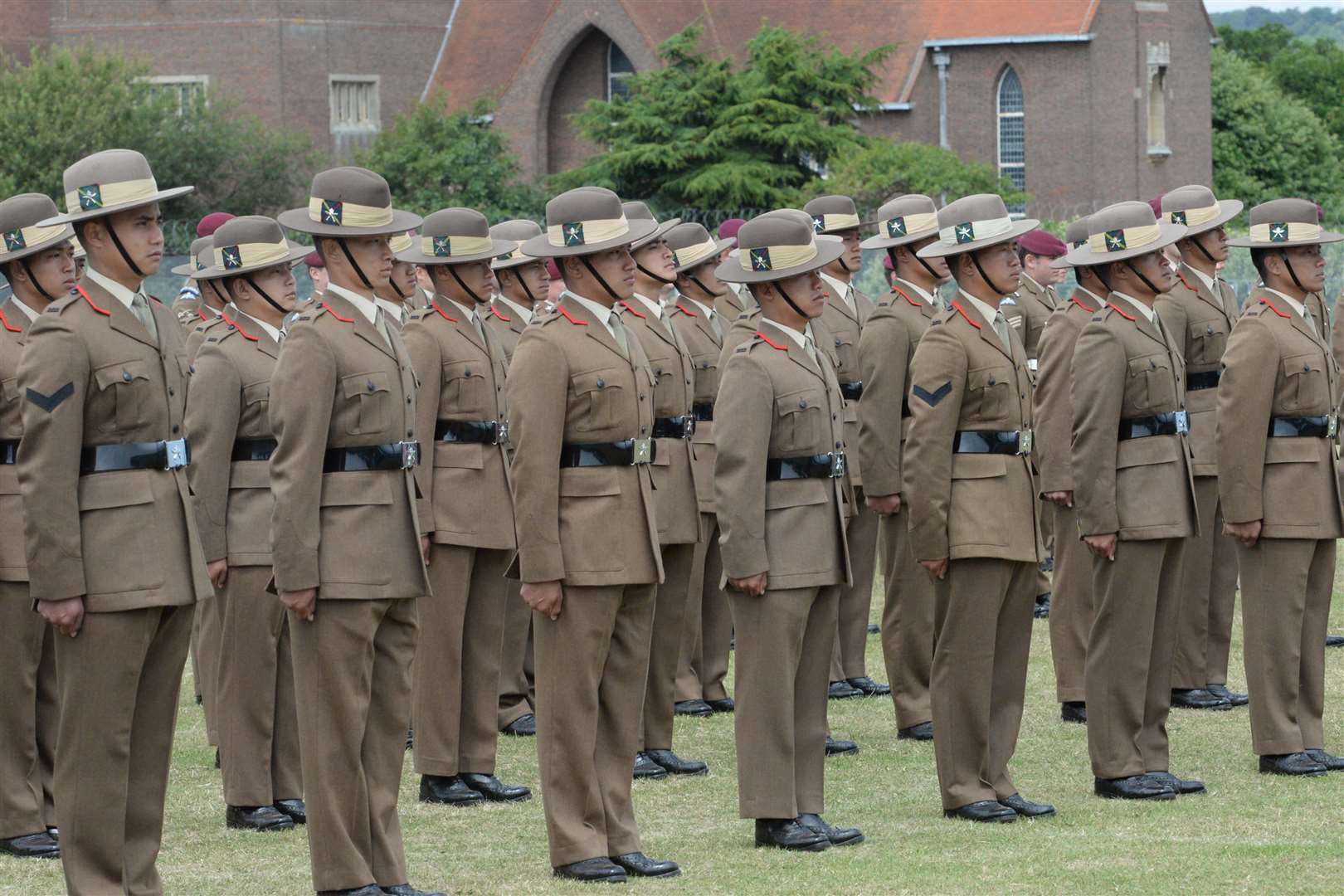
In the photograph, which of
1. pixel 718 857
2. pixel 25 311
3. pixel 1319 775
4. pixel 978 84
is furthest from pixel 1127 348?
pixel 978 84

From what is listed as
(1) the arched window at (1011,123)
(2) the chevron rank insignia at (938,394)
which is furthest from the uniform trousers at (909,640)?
(1) the arched window at (1011,123)

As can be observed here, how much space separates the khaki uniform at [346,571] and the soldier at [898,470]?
12.8ft

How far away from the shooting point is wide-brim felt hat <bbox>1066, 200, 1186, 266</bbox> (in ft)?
31.1

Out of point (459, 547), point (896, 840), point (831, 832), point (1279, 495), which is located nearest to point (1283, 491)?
point (1279, 495)

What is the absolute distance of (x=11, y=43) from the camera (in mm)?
54312

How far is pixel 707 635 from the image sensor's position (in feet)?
40.0

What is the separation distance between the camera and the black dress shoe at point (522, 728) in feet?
38.0

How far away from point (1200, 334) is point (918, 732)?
2.67 meters

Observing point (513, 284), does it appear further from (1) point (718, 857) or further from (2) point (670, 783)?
(1) point (718, 857)

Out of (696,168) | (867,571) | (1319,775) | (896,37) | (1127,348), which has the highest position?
(896,37)

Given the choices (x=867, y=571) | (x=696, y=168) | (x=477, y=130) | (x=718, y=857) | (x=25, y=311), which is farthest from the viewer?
(x=477, y=130)

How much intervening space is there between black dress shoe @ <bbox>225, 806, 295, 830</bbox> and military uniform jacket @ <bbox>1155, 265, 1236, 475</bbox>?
539cm

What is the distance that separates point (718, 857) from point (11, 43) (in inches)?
1973

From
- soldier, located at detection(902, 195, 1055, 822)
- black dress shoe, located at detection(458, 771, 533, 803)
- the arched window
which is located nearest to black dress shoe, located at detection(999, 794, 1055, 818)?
soldier, located at detection(902, 195, 1055, 822)
